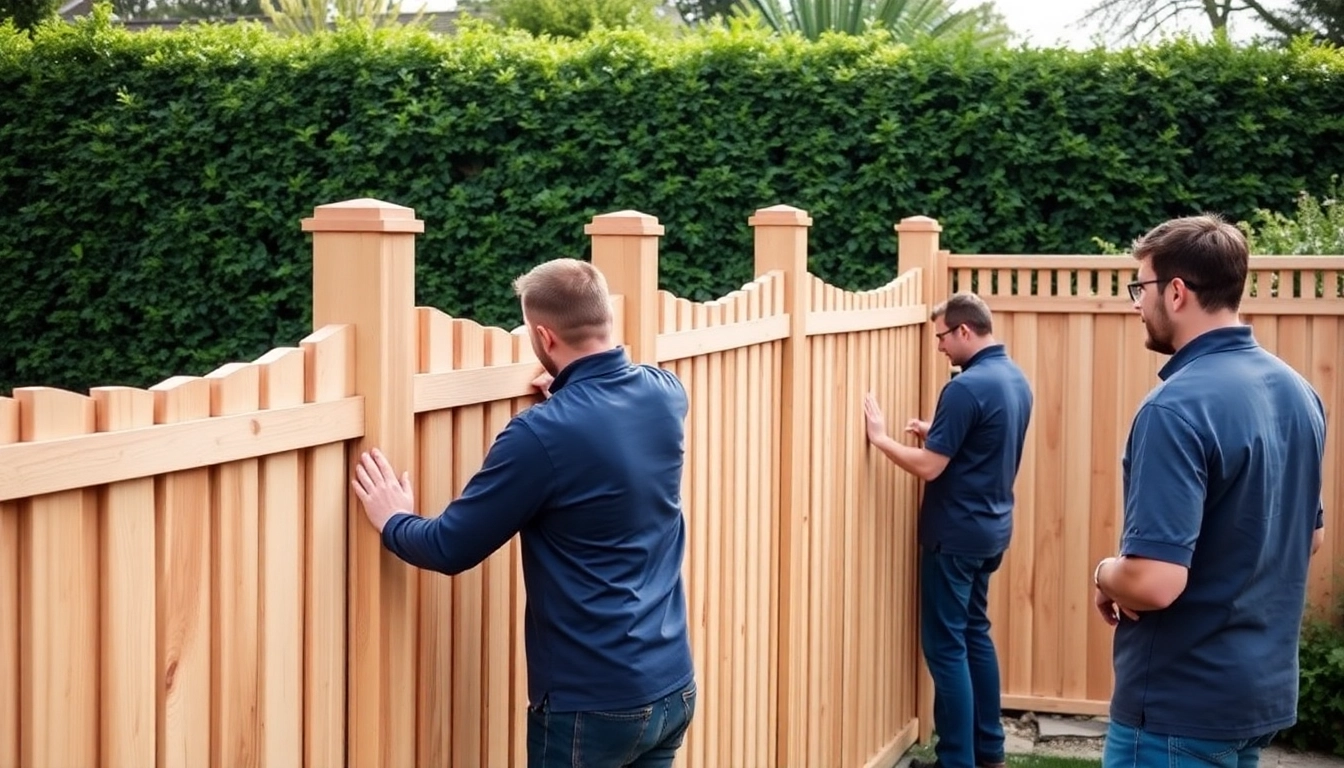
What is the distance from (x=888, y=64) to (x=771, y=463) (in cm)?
477

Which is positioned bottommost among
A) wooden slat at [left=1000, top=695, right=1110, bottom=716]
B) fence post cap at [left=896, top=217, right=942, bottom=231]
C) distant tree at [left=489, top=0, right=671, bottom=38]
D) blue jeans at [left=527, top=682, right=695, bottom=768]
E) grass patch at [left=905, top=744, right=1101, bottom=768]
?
grass patch at [left=905, top=744, right=1101, bottom=768]

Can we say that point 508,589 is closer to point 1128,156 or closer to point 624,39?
point 1128,156

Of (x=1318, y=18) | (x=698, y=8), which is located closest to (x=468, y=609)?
(x=1318, y=18)

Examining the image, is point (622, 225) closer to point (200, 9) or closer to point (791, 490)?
point (791, 490)

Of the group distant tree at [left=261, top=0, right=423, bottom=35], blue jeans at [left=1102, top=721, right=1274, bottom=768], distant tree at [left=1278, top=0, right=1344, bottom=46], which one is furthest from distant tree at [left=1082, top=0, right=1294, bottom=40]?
blue jeans at [left=1102, top=721, right=1274, bottom=768]

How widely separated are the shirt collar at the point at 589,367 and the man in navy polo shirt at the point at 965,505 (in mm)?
3018

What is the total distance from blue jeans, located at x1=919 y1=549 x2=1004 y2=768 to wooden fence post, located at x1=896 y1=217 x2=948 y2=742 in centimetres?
63

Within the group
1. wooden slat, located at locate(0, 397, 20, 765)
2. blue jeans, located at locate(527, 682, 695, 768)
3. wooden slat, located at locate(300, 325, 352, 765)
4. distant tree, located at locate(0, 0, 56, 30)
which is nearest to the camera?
wooden slat, located at locate(0, 397, 20, 765)

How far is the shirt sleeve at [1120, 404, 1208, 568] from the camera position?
3199 mm

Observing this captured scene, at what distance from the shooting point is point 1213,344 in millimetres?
3365

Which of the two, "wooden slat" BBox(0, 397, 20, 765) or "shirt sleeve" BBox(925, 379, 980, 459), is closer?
"wooden slat" BBox(0, 397, 20, 765)

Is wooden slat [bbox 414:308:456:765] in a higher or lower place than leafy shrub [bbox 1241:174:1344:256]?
lower

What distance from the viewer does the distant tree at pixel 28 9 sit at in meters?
16.0

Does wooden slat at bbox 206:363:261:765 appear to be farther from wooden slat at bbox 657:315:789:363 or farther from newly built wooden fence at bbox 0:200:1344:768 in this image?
wooden slat at bbox 657:315:789:363
